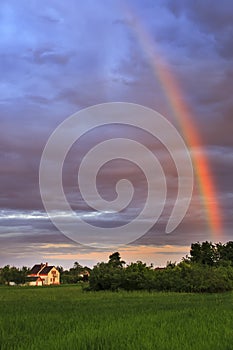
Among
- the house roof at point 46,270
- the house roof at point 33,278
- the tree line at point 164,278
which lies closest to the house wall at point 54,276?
the house roof at point 46,270

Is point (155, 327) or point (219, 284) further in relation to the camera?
point (219, 284)

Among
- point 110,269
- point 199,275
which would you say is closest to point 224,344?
point 199,275

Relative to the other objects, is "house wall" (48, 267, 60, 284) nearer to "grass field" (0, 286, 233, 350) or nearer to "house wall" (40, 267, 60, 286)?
"house wall" (40, 267, 60, 286)

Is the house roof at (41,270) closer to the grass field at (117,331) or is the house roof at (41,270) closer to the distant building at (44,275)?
the distant building at (44,275)

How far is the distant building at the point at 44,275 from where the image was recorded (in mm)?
94206

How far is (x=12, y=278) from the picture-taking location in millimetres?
87125

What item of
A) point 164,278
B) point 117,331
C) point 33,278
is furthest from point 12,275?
point 117,331

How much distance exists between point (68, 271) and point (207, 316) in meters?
96.1

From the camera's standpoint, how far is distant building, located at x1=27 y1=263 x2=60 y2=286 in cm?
9421

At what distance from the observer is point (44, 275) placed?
97.3m

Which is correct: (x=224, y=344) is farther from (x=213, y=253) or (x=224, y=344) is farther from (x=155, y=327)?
(x=213, y=253)

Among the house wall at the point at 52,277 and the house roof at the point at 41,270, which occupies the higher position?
the house roof at the point at 41,270

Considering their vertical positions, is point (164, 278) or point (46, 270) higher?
point (46, 270)

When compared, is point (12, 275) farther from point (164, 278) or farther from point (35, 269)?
point (164, 278)
